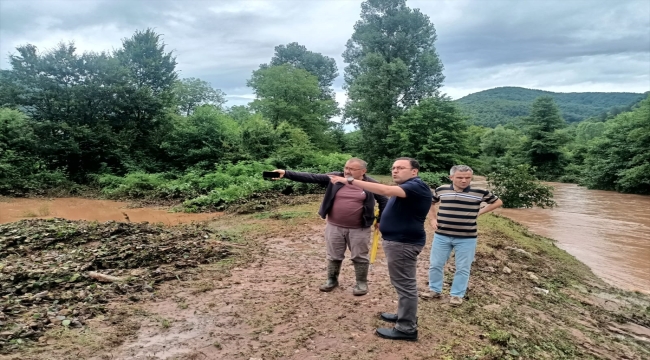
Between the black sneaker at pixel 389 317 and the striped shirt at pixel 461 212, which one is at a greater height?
the striped shirt at pixel 461 212

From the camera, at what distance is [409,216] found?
11.3 feet

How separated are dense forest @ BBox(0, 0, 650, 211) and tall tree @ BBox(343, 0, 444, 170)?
10 cm

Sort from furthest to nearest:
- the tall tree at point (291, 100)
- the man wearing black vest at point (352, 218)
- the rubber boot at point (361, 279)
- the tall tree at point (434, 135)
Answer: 1. the tall tree at point (291, 100)
2. the tall tree at point (434, 135)
3. the rubber boot at point (361, 279)
4. the man wearing black vest at point (352, 218)

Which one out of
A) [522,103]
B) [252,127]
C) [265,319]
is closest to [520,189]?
[252,127]

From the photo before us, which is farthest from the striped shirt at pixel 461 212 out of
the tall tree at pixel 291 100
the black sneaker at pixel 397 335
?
the tall tree at pixel 291 100

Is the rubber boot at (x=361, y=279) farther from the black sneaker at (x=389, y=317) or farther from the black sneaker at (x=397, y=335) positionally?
the black sneaker at (x=397, y=335)

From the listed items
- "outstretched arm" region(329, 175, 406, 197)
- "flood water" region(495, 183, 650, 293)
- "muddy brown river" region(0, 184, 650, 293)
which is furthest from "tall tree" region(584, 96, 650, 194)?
"outstretched arm" region(329, 175, 406, 197)

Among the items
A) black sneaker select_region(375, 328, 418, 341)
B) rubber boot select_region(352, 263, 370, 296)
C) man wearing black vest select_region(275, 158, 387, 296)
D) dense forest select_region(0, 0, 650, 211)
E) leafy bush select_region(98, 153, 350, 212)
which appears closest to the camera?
black sneaker select_region(375, 328, 418, 341)

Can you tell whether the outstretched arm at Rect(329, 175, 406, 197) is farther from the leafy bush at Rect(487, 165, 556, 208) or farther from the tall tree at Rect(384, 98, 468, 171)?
the tall tree at Rect(384, 98, 468, 171)

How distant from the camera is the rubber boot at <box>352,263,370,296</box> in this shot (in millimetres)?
4652

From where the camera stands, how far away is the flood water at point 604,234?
856 cm

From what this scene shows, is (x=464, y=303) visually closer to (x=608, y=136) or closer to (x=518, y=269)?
(x=518, y=269)

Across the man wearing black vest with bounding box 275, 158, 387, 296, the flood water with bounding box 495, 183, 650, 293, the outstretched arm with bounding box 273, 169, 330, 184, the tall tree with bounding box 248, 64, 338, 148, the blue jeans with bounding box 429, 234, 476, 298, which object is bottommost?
the flood water with bounding box 495, 183, 650, 293

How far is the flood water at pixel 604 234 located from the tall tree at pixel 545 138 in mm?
16962
